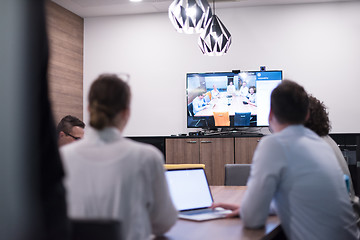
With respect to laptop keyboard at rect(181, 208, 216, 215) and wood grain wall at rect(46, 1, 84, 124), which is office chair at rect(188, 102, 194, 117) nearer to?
wood grain wall at rect(46, 1, 84, 124)

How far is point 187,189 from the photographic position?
6.95ft

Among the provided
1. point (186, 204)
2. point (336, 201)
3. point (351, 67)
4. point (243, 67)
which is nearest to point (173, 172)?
point (186, 204)

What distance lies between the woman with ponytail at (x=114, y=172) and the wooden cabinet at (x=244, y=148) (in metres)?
4.48

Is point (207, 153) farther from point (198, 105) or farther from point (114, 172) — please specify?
point (114, 172)

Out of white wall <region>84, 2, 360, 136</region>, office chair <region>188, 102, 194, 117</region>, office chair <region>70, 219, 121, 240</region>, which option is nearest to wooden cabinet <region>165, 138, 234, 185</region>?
office chair <region>188, 102, 194, 117</region>

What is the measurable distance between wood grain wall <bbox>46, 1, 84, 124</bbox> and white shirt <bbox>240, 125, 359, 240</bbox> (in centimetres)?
470

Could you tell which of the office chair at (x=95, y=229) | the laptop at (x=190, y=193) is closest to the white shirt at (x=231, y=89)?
the laptop at (x=190, y=193)

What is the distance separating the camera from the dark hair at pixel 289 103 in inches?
72.2

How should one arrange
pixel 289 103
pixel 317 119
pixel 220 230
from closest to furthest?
pixel 220 230
pixel 289 103
pixel 317 119

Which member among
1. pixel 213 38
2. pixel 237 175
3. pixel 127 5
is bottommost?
pixel 237 175

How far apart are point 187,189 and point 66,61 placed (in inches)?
192

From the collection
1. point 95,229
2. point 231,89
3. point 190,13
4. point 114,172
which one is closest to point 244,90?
point 231,89

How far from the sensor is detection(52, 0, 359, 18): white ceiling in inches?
244

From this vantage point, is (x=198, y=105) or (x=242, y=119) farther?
(x=198, y=105)
